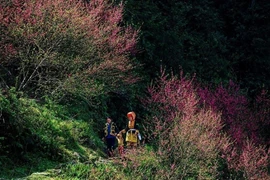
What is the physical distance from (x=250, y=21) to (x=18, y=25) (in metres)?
18.2

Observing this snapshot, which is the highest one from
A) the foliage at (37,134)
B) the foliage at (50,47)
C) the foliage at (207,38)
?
the foliage at (207,38)

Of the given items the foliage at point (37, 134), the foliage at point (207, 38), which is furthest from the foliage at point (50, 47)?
the foliage at point (207, 38)

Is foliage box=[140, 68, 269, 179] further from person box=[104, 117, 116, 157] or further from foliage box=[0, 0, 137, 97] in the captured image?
foliage box=[0, 0, 137, 97]

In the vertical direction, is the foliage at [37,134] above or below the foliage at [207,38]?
below

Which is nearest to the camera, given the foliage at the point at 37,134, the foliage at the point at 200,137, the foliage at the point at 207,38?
the foliage at the point at 37,134

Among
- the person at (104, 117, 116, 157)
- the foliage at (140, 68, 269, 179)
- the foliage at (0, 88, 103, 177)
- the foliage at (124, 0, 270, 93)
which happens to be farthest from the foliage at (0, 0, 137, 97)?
the foliage at (124, 0, 270, 93)

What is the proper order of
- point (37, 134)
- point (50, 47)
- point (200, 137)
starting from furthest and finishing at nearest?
point (50, 47)
point (200, 137)
point (37, 134)

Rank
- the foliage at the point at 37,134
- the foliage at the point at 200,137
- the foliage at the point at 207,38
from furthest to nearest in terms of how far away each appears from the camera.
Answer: the foliage at the point at 207,38
the foliage at the point at 200,137
the foliage at the point at 37,134

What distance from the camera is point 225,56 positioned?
87.0ft

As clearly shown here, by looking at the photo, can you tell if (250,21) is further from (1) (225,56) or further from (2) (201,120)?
(2) (201,120)

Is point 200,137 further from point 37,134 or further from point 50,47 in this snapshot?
point 50,47

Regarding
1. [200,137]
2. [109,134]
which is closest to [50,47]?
[109,134]

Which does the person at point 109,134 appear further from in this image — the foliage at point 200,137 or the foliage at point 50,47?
the foliage at point 50,47

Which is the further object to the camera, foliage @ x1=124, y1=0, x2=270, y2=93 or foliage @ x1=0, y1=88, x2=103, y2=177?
foliage @ x1=124, y1=0, x2=270, y2=93
